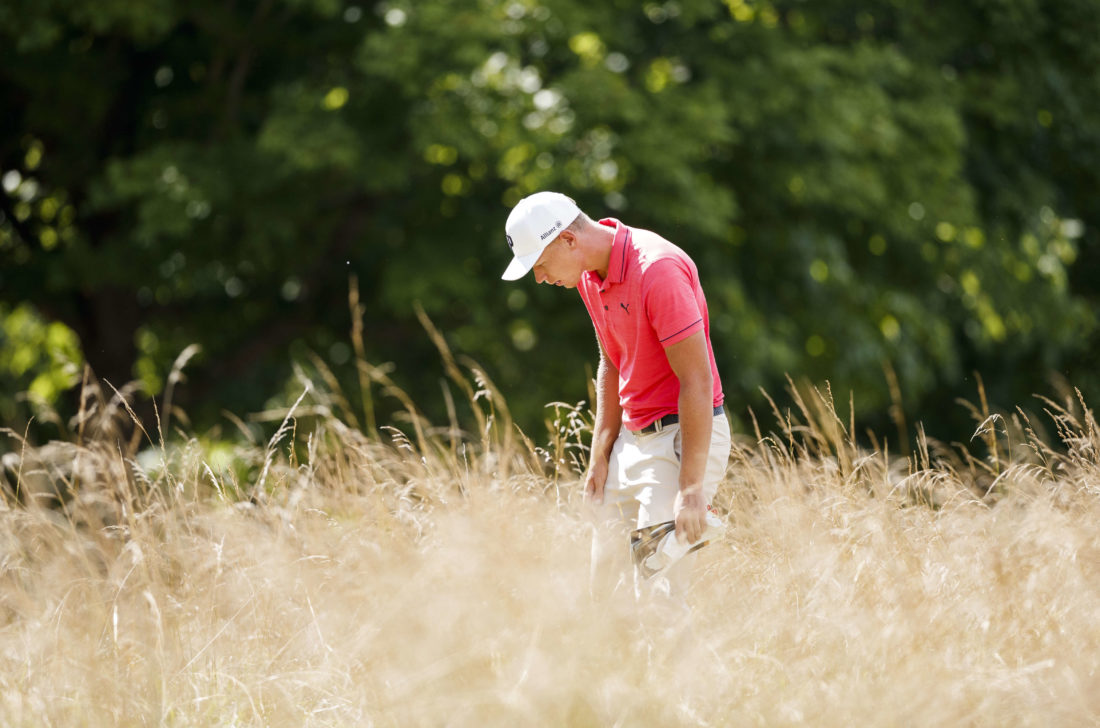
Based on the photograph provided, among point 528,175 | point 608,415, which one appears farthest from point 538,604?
point 528,175

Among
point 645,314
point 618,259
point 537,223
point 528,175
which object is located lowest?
point 528,175

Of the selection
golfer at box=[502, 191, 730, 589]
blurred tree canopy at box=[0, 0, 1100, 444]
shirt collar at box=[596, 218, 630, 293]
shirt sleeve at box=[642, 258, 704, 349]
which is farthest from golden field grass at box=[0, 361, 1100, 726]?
blurred tree canopy at box=[0, 0, 1100, 444]

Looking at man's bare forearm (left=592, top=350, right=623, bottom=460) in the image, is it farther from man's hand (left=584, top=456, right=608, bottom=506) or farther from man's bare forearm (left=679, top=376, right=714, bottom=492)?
man's bare forearm (left=679, top=376, right=714, bottom=492)

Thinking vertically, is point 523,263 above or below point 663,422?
above

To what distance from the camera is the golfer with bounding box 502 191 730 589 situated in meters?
2.80

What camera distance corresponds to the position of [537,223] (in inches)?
115

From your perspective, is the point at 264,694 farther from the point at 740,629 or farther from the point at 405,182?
the point at 405,182

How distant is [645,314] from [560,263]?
11.4 inches

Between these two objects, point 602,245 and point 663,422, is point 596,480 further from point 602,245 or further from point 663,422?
point 602,245

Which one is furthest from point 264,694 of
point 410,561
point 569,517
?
point 569,517

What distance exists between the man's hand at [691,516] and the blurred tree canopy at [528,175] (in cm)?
666

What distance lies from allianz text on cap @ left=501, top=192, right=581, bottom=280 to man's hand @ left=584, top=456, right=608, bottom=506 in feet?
2.26

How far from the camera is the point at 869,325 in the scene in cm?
1060

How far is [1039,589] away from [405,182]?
295 inches
